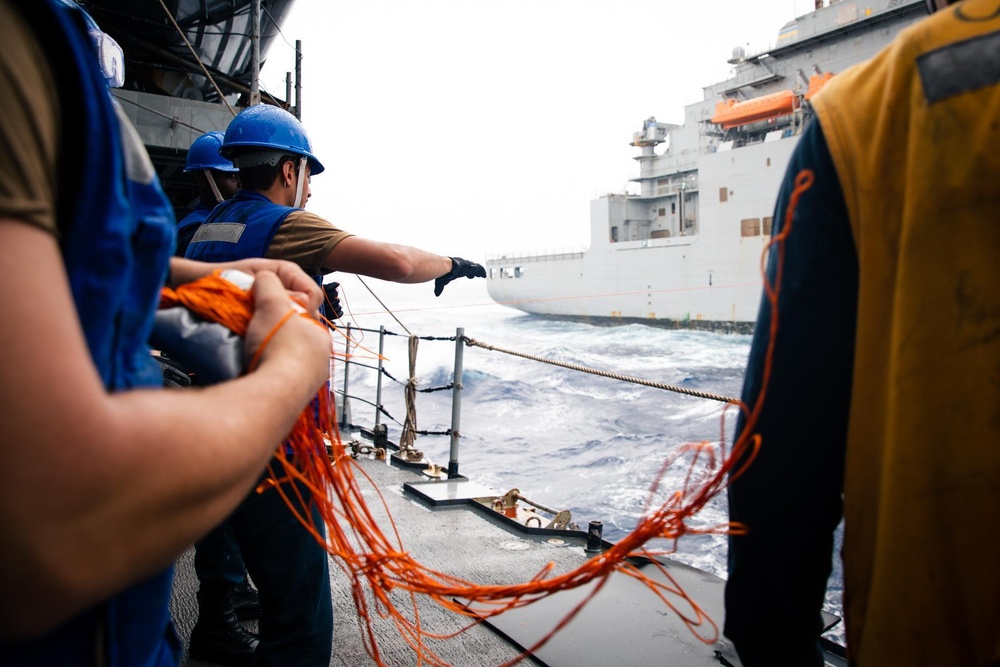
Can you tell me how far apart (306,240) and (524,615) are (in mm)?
1541

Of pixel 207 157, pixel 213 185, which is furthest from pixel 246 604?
pixel 207 157

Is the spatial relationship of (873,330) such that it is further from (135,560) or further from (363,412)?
(363,412)

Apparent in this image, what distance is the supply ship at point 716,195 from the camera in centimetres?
2281

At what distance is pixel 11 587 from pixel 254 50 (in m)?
7.23

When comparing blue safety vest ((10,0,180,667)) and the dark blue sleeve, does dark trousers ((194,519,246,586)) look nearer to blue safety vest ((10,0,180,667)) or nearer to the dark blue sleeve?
blue safety vest ((10,0,180,667))

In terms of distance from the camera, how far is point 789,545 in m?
0.79

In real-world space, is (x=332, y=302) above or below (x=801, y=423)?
above

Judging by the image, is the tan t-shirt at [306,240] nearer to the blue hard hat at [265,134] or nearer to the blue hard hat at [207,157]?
the blue hard hat at [265,134]

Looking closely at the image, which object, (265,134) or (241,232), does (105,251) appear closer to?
(241,232)

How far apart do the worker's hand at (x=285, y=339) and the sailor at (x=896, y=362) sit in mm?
544

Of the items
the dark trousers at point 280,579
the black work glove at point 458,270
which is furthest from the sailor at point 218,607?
the black work glove at point 458,270

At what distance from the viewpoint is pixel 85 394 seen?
416 millimetres

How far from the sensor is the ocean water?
26.2ft

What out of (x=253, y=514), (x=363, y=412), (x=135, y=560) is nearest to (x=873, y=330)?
(x=135, y=560)
